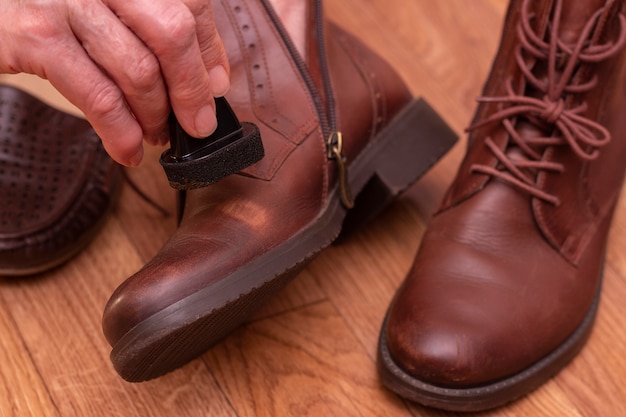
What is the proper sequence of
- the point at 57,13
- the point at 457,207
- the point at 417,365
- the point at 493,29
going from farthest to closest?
1. the point at 493,29
2. the point at 457,207
3. the point at 417,365
4. the point at 57,13

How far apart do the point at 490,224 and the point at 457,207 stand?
0.17 feet

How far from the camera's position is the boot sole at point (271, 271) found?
0.71 meters

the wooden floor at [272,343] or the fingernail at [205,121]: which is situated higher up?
the fingernail at [205,121]

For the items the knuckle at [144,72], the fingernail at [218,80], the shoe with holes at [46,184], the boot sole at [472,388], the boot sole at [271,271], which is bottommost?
the boot sole at [472,388]

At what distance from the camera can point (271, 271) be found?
0.78 m

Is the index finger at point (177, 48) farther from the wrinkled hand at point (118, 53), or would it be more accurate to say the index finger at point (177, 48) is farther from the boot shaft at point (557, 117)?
the boot shaft at point (557, 117)

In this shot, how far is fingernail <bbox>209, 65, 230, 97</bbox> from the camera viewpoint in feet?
2.45

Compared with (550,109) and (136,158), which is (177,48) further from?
(550,109)

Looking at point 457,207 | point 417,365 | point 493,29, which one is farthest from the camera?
point 493,29

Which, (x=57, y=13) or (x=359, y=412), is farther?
(x=359, y=412)

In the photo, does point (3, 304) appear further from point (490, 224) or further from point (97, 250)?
point (490, 224)

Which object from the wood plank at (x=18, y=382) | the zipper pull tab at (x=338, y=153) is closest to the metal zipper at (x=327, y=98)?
the zipper pull tab at (x=338, y=153)

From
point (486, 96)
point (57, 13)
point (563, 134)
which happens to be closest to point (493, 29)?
point (486, 96)

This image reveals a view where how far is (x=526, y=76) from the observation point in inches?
35.8
